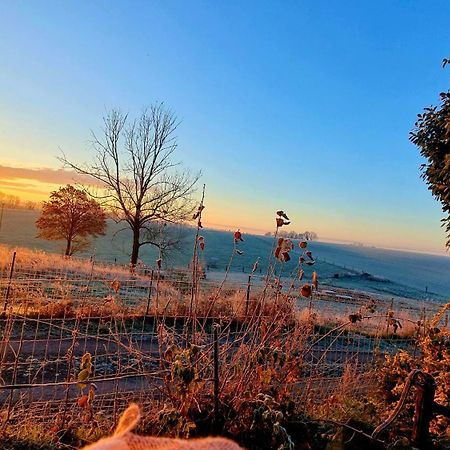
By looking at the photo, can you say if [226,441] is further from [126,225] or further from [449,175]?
[126,225]

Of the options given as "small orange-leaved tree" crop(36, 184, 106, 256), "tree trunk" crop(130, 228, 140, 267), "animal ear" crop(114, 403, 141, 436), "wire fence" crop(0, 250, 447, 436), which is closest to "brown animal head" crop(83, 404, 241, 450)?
"animal ear" crop(114, 403, 141, 436)

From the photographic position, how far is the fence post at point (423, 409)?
8.32ft

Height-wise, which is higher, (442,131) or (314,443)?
(442,131)

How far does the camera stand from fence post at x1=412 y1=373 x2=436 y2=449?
2.54m

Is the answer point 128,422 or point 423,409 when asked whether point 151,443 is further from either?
point 423,409

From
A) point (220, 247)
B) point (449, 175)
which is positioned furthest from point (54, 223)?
point (220, 247)

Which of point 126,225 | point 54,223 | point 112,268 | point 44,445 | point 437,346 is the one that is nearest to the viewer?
point 44,445

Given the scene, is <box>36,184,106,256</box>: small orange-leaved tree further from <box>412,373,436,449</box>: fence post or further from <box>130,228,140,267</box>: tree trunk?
<box>412,373,436,449</box>: fence post

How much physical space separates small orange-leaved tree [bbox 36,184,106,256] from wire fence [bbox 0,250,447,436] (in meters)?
8.51

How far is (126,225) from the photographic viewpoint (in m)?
21.8

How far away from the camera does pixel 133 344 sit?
5793 millimetres

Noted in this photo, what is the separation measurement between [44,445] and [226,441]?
258cm

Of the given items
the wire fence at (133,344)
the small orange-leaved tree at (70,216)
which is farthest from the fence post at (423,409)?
the small orange-leaved tree at (70,216)

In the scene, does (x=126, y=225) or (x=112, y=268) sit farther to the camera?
(x=126, y=225)
